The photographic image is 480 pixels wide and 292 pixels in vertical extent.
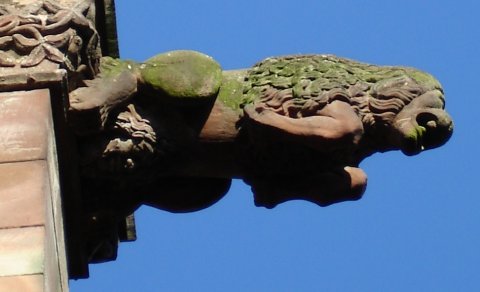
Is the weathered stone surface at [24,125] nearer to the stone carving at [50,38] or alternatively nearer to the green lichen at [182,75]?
Answer: the stone carving at [50,38]

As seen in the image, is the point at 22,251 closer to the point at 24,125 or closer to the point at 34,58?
the point at 24,125

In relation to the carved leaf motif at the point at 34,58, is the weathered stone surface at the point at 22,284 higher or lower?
lower

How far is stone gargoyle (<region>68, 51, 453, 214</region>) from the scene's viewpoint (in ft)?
32.7

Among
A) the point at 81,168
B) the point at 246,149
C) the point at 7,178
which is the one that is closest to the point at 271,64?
the point at 246,149

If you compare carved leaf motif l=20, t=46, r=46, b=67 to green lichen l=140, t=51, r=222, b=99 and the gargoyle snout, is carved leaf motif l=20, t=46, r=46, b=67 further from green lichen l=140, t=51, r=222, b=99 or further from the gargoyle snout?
the gargoyle snout

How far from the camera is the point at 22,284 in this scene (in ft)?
27.7

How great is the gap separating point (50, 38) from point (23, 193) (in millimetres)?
1118

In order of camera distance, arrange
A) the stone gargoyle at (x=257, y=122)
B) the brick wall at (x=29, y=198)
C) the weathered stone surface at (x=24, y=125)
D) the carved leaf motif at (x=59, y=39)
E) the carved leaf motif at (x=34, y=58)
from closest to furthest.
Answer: the brick wall at (x=29, y=198) < the weathered stone surface at (x=24, y=125) < the carved leaf motif at (x=34, y=58) < the carved leaf motif at (x=59, y=39) < the stone gargoyle at (x=257, y=122)

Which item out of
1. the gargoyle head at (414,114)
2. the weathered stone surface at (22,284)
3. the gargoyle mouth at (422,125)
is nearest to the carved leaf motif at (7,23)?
the weathered stone surface at (22,284)

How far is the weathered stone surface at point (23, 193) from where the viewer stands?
877cm

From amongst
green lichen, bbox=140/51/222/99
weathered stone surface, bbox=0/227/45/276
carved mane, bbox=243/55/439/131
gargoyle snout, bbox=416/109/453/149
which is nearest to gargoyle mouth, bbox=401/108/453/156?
gargoyle snout, bbox=416/109/453/149

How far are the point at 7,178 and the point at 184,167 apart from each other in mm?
1626

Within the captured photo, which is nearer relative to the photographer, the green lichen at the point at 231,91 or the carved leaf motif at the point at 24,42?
the carved leaf motif at the point at 24,42

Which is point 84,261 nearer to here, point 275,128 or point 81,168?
point 81,168
